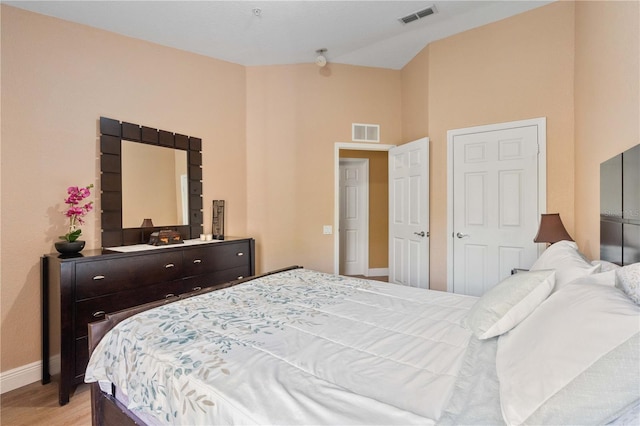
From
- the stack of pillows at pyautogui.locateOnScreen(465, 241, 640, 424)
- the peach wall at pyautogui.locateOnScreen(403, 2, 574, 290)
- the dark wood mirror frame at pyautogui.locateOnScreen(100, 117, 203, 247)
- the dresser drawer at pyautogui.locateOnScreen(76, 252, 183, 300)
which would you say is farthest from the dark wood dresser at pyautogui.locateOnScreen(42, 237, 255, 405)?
the peach wall at pyautogui.locateOnScreen(403, 2, 574, 290)

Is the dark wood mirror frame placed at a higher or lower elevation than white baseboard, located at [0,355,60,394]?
higher

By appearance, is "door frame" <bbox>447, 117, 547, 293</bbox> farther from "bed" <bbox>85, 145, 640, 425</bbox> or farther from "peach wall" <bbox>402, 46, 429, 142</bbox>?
"bed" <bbox>85, 145, 640, 425</bbox>

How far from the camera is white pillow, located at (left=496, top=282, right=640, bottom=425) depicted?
693 millimetres

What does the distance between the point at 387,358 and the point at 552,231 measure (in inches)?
82.2

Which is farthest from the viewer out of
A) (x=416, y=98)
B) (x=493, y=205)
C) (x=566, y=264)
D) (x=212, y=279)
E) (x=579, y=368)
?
(x=416, y=98)

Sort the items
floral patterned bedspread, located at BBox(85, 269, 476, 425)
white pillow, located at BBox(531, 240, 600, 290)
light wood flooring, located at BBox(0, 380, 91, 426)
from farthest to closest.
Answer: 1. light wood flooring, located at BBox(0, 380, 91, 426)
2. white pillow, located at BBox(531, 240, 600, 290)
3. floral patterned bedspread, located at BBox(85, 269, 476, 425)

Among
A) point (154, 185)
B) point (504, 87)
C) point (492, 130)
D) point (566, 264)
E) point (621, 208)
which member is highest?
point (504, 87)

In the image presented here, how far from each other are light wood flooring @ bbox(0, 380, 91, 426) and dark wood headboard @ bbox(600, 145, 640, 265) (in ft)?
10.1

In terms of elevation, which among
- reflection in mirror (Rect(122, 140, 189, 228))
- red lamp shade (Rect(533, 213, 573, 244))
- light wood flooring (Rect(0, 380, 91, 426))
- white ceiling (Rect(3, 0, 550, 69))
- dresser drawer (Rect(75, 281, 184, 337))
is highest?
white ceiling (Rect(3, 0, 550, 69))

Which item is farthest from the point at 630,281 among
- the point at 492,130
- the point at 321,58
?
the point at 321,58

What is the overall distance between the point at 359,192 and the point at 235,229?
2.56 metres

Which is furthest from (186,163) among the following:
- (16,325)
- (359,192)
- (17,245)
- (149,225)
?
(359,192)

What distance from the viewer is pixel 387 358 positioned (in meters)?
1.11

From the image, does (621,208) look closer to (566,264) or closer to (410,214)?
(566,264)
